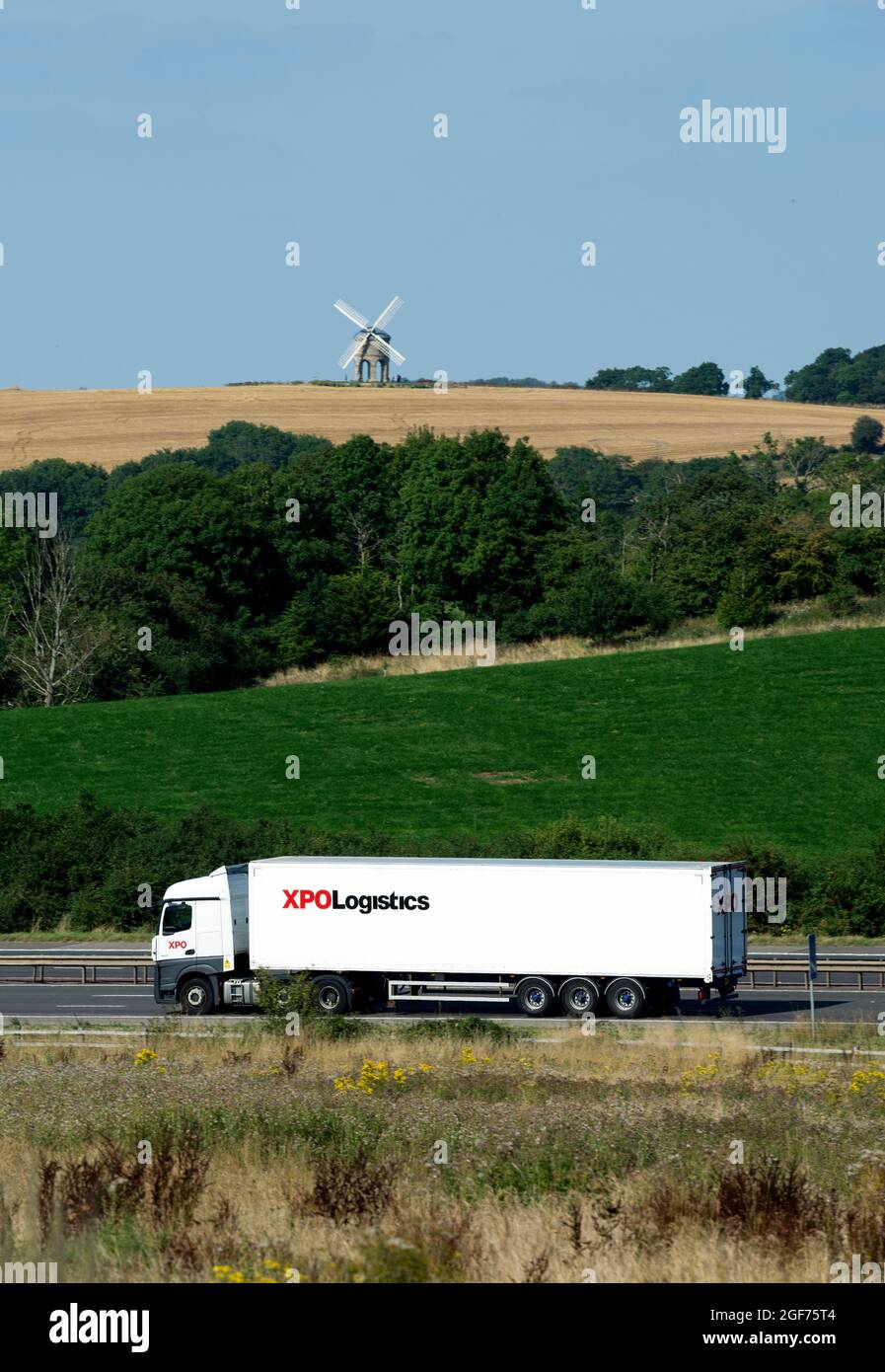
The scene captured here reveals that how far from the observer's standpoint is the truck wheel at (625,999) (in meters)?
31.5

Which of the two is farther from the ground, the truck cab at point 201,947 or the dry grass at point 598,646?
the dry grass at point 598,646

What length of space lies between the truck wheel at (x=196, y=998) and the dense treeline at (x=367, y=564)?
49365 millimetres

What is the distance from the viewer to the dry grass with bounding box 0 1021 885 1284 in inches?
441

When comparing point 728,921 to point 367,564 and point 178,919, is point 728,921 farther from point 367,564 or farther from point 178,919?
point 367,564

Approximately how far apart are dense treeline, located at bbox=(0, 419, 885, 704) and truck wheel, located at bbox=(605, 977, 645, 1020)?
53824mm

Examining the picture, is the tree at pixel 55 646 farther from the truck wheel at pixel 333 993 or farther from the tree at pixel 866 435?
the tree at pixel 866 435

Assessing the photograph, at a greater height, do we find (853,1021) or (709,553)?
(709,553)

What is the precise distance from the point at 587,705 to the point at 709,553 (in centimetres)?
2519

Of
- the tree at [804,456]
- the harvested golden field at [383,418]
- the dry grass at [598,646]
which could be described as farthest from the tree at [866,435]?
the dry grass at [598,646]

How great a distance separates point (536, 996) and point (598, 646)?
53.0m

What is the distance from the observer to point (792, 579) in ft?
284
